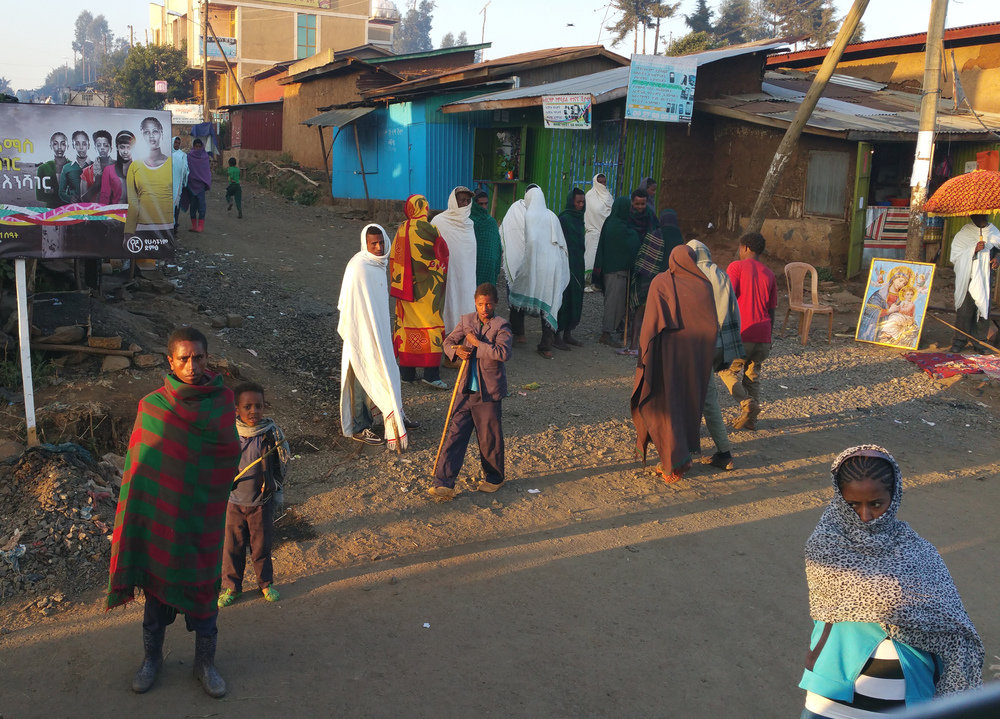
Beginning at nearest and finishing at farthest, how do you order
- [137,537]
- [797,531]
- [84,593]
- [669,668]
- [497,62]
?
[137,537]
[669,668]
[84,593]
[797,531]
[497,62]

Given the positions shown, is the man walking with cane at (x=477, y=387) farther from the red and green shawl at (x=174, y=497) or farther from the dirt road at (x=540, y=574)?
the red and green shawl at (x=174, y=497)

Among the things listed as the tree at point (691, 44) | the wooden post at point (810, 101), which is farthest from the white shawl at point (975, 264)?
the tree at point (691, 44)

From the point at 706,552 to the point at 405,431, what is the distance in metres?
2.36

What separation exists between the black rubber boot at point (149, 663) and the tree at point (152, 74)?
4260 cm

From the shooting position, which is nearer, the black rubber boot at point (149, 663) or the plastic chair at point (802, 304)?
the black rubber boot at point (149, 663)

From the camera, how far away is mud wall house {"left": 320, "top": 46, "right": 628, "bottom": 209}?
15.9 m

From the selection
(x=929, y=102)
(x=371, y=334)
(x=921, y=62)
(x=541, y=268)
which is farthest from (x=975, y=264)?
(x=921, y=62)

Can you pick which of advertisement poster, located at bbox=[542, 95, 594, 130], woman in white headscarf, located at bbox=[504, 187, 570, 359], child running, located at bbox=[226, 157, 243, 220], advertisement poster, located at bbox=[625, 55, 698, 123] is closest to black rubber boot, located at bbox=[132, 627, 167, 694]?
woman in white headscarf, located at bbox=[504, 187, 570, 359]

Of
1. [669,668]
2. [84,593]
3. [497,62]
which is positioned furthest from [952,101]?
[84,593]

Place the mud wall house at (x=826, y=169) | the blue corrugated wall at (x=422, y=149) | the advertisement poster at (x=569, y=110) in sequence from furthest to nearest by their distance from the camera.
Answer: the blue corrugated wall at (x=422, y=149), the mud wall house at (x=826, y=169), the advertisement poster at (x=569, y=110)

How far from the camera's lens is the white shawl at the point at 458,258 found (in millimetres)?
7797

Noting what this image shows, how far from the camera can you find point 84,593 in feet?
13.4

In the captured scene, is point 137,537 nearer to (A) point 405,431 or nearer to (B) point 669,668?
(B) point 669,668


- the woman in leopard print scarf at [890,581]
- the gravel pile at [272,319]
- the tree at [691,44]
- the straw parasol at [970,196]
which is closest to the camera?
the woman in leopard print scarf at [890,581]
